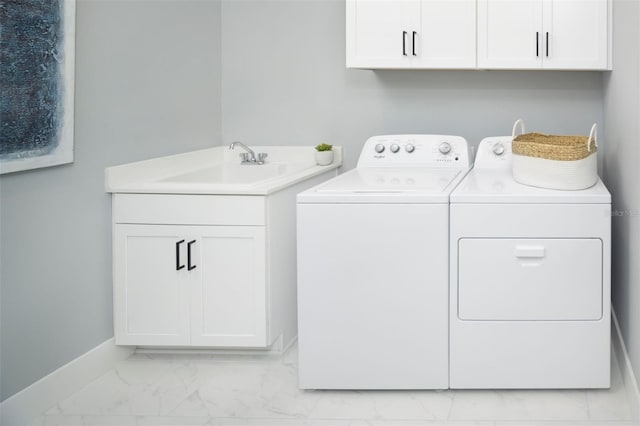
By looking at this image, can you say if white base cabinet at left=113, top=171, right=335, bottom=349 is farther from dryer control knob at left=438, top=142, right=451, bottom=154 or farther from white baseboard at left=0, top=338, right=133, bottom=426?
dryer control knob at left=438, top=142, right=451, bottom=154

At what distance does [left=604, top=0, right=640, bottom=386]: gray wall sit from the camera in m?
2.52

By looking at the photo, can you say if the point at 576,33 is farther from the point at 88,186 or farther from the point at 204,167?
the point at 88,186

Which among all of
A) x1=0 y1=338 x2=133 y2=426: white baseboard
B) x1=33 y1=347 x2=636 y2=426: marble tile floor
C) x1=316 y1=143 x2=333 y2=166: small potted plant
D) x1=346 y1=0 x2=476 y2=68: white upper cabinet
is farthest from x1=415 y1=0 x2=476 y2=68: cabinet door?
x1=0 y1=338 x2=133 y2=426: white baseboard

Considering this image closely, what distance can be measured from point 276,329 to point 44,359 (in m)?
0.93

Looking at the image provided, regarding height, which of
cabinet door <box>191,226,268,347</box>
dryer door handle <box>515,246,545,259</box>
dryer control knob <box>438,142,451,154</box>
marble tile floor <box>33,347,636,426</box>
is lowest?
marble tile floor <box>33,347,636,426</box>

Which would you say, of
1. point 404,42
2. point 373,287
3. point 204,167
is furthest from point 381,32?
point 373,287

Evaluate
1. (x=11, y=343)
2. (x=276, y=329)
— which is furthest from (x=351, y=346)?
(x=11, y=343)

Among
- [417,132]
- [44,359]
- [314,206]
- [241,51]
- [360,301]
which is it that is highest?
[241,51]

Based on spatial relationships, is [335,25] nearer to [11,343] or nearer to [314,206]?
[314,206]

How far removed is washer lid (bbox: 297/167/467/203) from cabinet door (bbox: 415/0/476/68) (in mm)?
577

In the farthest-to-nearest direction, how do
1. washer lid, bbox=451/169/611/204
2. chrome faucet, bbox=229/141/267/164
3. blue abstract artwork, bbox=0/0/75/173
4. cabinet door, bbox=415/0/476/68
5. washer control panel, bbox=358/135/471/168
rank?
chrome faucet, bbox=229/141/267/164
washer control panel, bbox=358/135/471/168
cabinet door, bbox=415/0/476/68
washer lid, bbox=451/169/611/204
blue abstract artwork, bbox=0/0/75/173

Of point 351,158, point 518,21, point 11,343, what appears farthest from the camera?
point 351,158

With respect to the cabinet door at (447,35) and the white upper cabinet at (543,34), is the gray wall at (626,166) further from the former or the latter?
the cabinet door at (447,35)

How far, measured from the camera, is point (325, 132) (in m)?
3.96
